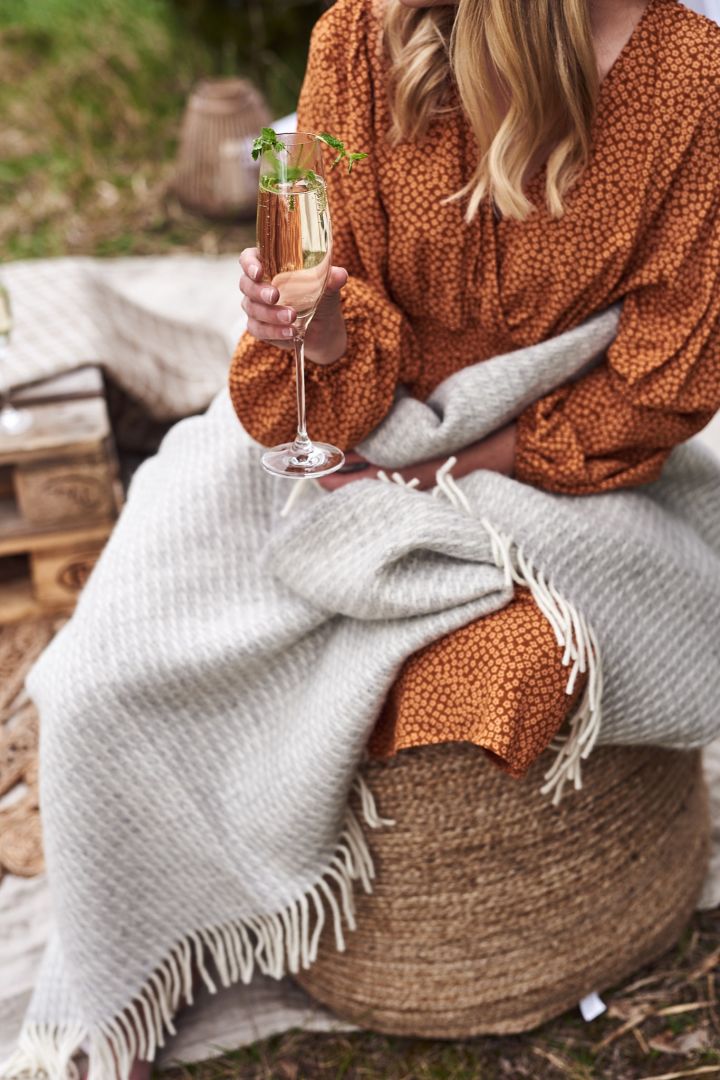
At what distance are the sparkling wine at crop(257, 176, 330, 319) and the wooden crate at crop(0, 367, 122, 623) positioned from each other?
3.83 ft

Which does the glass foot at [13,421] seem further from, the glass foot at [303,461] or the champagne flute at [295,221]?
the champagne flute at [295,221]

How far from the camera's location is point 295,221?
115 centimetres

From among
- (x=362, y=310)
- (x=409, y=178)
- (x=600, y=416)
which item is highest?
(x=409, y=178)

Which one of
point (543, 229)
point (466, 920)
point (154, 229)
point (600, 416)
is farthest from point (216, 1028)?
point (154, 229)

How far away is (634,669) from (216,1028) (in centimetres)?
80

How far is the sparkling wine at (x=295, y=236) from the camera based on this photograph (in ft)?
3.75

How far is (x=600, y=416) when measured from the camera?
1.62 m

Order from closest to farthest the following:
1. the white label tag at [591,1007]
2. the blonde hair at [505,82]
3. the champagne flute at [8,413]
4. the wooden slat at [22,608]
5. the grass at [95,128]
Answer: the blonde hair at [505,82]
the white label tag at [591,1007]
the champagne flute at [8,413]
the wooden slat at [22,608]
the grass at [95,128]

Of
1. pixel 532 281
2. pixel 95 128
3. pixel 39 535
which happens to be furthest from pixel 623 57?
pixel 95 128

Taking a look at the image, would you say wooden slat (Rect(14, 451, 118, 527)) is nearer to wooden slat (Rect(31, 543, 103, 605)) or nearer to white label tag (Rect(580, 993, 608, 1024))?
wooden slat (Rect(31, 543, 103, 605))

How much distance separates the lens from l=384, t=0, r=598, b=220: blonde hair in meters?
1.43

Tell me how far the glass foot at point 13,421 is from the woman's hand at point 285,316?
3.14 feet

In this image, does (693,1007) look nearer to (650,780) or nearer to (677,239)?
(650,780)

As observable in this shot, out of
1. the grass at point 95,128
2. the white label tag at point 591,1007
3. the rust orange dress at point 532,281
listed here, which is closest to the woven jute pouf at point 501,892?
the white label tag at point 591,1007
